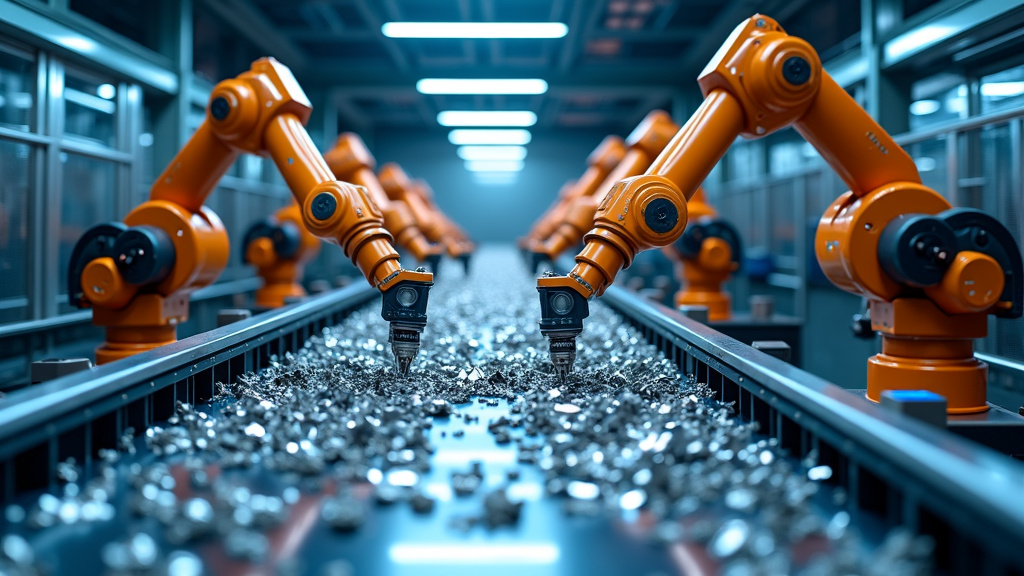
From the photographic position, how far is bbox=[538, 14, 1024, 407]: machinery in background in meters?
2.30

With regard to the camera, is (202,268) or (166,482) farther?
(202,268)

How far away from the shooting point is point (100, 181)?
6492 millimetres

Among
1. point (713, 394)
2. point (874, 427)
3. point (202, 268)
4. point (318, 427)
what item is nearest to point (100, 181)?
point (202, 268)

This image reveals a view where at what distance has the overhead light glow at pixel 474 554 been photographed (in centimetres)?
131

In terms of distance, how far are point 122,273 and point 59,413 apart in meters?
1.81

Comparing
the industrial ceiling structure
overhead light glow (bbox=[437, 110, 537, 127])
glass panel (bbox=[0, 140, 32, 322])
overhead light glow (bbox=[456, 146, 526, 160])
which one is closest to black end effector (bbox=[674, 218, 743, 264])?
the industrial ceiling structure

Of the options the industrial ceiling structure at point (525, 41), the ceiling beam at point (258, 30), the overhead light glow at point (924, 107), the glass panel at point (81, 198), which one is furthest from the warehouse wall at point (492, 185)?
the overhead light glow at point (924, 107)

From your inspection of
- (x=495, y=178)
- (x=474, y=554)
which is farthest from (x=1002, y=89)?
(x=495, y=178)

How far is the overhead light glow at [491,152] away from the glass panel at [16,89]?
622 inches

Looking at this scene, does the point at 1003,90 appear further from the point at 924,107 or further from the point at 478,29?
the point at 478,29

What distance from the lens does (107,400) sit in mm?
1793

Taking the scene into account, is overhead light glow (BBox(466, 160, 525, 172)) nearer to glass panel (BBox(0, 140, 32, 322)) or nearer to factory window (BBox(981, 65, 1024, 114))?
glass panel (BBox(0, 140, 32, 322))

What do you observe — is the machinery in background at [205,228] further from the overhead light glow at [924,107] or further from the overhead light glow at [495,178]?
the overhead light glow at [495,178]

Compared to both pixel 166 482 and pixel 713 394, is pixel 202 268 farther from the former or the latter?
pixel 713 394
